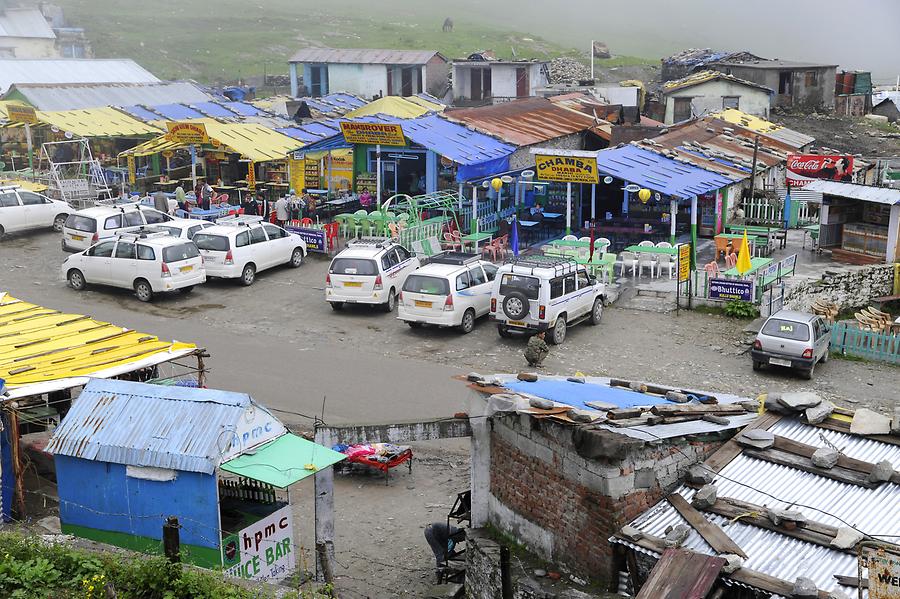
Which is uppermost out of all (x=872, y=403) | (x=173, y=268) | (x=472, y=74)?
(x=472, y=74)

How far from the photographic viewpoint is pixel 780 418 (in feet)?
37.1

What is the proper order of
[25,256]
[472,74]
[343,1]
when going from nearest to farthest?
[25,256] < [472,74] < [343,1]

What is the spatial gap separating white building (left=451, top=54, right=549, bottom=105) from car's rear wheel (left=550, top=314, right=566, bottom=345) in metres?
35.6

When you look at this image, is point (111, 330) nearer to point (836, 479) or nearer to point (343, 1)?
point (836, 479)

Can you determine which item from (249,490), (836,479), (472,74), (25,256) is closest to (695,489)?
(836,479)

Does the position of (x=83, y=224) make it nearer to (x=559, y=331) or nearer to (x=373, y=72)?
(x=559, y=331)

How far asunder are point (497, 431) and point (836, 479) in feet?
12.2

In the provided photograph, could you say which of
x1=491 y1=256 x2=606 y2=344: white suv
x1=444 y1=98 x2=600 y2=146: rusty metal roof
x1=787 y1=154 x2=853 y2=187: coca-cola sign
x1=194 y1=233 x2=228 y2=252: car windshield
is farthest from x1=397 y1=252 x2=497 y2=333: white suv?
x1=787 y1=154 x2=853 y2=187: coca-cola sign

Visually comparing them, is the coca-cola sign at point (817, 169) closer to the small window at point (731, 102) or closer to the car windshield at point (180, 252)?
the small window at point (731, 102)

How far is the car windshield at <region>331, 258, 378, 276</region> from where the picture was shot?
78.0 ft

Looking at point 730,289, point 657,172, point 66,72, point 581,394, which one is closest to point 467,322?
point 730,289

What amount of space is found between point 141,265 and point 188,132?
11711 millimetres

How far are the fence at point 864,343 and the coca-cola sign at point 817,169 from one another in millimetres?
11456

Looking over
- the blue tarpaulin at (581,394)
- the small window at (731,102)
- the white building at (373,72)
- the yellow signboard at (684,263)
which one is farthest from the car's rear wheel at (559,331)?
the white building at (373,72)
